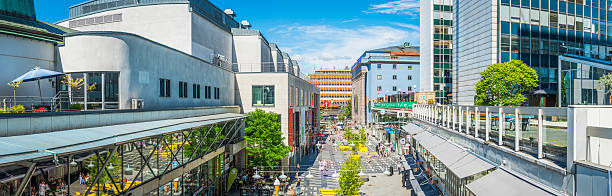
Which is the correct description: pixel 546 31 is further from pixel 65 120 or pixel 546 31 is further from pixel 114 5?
pixel 114 5

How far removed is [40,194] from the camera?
34.8ft

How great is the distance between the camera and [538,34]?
43.8m

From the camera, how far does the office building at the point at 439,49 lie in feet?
239

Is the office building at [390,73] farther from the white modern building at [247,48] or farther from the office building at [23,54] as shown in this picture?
the office building at [23,54]

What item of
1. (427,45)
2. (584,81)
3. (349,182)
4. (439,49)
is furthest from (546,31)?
(349,182)

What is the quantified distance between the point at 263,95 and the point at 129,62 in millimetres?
19327

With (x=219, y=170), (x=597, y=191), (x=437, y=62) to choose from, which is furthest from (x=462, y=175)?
(x=437, y=62)

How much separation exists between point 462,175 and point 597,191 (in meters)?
5.84

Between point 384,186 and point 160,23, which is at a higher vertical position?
point 160,23

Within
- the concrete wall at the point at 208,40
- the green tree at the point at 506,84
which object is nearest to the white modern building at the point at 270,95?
the concrete wall at the point at 208,40

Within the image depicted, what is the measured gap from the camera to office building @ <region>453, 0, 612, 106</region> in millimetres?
42469

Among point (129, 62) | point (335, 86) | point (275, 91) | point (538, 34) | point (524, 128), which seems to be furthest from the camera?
point (335, 86)

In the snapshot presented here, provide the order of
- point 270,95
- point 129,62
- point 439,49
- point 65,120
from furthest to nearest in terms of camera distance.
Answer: point 439,49 < point 270,95 < point 129,62 < point 65,120

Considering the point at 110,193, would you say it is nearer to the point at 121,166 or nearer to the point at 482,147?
the point at 121,166
